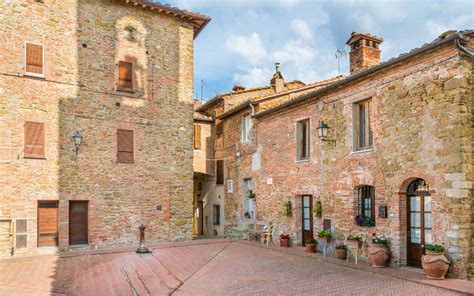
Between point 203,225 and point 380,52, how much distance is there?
47.3ft

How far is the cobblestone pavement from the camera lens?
8.76m

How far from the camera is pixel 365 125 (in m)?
11.9

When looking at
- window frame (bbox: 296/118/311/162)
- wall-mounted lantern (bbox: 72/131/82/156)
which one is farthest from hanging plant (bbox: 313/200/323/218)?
wall-mounted lantern (bbox: 72/131/82/156)

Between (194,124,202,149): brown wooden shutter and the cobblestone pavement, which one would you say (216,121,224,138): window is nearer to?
(194,124,202,149): brown wooden shutter

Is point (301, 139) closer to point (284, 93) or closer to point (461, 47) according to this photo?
point (284, 93)

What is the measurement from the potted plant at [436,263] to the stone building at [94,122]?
9.81 metres

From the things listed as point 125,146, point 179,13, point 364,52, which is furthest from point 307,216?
point 179,13

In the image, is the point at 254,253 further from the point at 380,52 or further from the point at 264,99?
the point at 380,52

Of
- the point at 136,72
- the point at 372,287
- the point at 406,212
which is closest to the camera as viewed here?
the point at 372,287

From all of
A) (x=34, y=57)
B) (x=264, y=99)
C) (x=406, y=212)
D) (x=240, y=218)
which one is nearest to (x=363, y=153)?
(x=406, y=212)

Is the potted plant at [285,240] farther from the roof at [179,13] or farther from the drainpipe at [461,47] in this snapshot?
the roof at [179,13]

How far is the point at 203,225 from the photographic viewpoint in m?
24.0

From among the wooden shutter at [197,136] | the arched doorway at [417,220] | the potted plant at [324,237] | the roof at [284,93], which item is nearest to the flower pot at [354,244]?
the potted plant at [324,237]

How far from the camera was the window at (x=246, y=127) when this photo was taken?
59.3 ft
